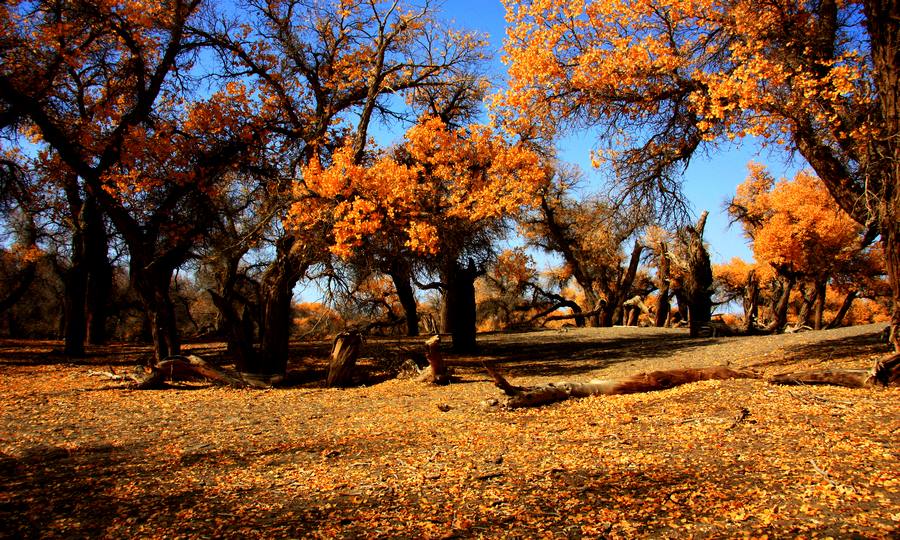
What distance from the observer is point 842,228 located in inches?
798

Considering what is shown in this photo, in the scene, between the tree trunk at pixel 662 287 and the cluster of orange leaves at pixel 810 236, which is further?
the tree trunk at pixel 662 287

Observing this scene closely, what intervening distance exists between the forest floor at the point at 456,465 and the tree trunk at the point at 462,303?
6.56 m

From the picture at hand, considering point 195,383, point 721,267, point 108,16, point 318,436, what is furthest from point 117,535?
point 721,267

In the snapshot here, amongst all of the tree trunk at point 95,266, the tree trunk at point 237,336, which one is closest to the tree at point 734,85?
Result: the tree trunk at point 237,336

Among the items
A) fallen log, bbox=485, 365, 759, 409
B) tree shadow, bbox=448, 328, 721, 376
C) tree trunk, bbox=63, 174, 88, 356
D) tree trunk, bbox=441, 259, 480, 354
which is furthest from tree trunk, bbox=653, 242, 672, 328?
tree trunk, bbox=63, 174, 88, 356

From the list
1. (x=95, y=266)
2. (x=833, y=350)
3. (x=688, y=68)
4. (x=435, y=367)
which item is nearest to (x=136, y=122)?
(x=95, y=266)

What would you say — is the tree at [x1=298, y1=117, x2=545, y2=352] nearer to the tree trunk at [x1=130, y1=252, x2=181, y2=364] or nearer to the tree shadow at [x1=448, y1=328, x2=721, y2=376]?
the tree shadow at [x1=448, y1=328, x2=721, y2=376]

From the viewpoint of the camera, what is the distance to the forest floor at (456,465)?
334 centimetres

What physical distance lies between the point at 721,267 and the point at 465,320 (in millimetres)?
24446

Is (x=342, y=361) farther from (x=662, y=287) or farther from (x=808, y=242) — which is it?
(x=808, y=242)

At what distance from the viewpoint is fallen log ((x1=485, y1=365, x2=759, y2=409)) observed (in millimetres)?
6793

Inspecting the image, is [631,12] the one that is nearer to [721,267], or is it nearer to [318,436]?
[318,436]

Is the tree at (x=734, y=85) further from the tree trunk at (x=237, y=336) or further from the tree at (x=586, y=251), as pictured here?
the tree at (x=586, y=251)

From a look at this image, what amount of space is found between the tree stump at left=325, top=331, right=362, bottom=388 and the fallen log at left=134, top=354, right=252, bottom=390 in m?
1.46
